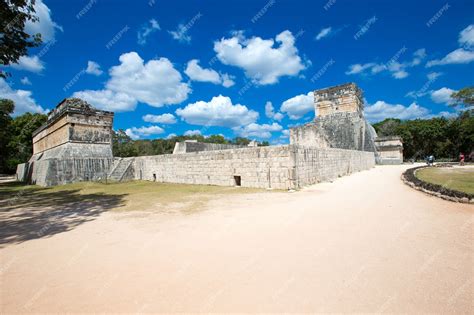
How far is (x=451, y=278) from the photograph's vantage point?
2.43m

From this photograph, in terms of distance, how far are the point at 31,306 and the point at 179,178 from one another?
13.2 m

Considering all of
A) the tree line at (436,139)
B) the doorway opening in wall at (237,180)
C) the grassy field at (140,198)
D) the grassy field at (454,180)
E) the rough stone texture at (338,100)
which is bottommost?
the grassy field at (140,198)

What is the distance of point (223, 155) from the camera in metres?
12.3

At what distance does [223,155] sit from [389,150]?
23515 millimetres

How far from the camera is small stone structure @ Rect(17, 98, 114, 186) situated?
1645cm

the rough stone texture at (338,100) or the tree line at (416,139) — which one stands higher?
the rough stone texture at (338,100)

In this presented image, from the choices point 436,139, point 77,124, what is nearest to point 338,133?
point 436,139

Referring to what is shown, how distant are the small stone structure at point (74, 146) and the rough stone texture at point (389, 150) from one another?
28.9 metres

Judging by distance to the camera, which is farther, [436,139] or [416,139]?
[416,139]

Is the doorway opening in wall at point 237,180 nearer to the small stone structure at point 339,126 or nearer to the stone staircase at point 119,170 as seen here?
the stone staircase at point 119,170

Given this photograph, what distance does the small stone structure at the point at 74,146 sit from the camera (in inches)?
648

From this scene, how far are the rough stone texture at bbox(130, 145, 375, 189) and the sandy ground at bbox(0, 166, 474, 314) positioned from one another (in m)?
4.87

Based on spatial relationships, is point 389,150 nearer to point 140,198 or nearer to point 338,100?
point 338,100

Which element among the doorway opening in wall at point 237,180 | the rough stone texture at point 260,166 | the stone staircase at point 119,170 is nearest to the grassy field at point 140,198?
the doorway opening in wall at point 237,180
